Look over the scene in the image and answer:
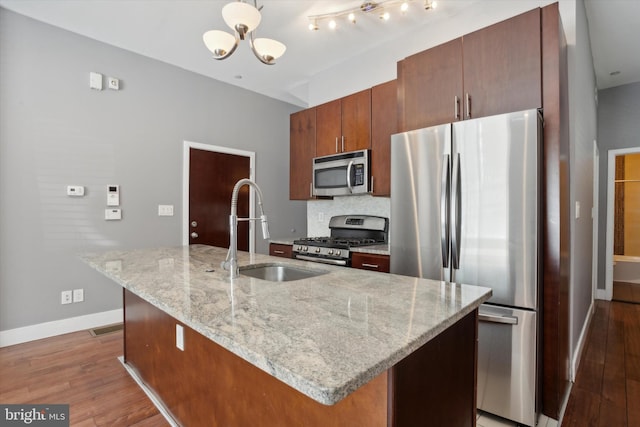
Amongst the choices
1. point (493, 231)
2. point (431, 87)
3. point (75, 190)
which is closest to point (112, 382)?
point (75, 190)

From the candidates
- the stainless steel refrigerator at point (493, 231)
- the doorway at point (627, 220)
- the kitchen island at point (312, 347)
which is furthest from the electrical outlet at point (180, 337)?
the doorway at point (627, 220)

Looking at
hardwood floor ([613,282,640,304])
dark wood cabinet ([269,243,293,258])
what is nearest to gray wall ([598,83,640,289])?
hardwood floor ([613,282,640,304])

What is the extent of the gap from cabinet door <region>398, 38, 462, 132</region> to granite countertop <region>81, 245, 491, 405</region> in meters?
1.34

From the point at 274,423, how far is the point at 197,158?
11.5ft

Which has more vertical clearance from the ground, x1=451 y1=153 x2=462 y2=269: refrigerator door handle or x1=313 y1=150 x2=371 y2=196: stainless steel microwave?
x1=313 y1=150 x2=371 y2=196: stainless steel microwave

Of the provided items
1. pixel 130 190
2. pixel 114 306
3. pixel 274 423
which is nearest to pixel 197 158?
pixel 130 190

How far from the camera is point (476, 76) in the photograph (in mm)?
2104

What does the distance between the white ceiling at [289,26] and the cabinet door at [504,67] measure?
73cm

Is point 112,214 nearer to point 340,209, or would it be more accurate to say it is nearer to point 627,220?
point 340,209

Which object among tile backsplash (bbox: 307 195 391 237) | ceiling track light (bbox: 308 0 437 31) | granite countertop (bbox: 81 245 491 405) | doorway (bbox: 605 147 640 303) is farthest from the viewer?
doorway (bbox: 605 147 640 303)

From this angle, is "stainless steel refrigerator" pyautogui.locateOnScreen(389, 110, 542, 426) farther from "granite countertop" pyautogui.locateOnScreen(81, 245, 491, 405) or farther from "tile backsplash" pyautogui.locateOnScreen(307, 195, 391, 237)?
"tile backsplash" pyautogui.locateOnScreen(307, 195, 391, 237)

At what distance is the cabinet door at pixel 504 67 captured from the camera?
1874mm

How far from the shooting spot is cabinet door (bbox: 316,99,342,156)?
11.2 ft

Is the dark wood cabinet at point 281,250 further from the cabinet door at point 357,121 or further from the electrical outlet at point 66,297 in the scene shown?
the electrical outlet at point 66,297
